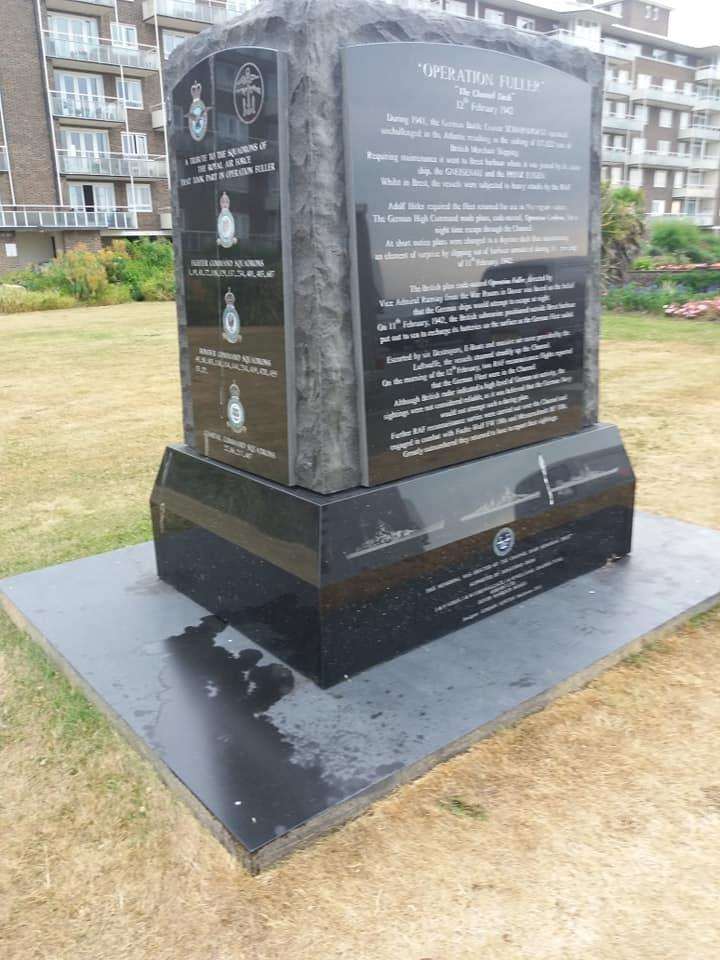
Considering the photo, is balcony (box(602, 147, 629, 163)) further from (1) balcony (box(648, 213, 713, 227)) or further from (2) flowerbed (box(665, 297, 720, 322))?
(2) flowerbed (box(665, 297, 720, 322))

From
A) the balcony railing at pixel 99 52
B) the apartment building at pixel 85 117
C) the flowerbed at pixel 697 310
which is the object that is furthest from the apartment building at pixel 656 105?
the flowerbed at pixel 697 310

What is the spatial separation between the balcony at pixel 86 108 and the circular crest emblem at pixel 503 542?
38.2m

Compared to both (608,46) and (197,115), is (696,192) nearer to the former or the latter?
(608,46)

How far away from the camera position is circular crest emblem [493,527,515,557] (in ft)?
11.8

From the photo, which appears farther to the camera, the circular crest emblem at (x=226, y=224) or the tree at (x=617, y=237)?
the tree at (x=617, y=237)

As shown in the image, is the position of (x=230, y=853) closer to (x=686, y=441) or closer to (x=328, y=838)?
(x=328, y=838)

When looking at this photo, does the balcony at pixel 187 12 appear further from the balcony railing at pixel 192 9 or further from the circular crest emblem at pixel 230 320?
the circular crest emblem at pixel 230 320

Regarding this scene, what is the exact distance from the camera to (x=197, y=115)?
3.29m

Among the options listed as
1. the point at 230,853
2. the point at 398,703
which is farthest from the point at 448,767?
the point at 230,853

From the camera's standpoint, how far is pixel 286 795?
8.01 feet

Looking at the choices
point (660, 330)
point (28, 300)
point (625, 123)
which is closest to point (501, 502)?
point (660, 330)

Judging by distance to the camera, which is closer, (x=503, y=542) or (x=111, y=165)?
(x=503, y=542)

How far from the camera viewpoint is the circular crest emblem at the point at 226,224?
3201mm

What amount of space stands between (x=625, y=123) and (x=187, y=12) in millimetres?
30307
